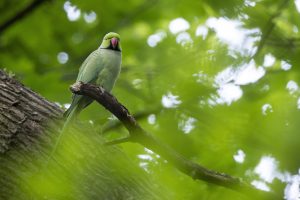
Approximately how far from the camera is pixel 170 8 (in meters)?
6.69

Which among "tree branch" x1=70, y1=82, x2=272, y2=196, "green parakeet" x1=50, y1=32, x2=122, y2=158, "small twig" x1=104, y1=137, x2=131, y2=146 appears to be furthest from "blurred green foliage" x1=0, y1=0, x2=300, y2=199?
"green parakeet" x1=50, y1=32, x2=122, y2=158

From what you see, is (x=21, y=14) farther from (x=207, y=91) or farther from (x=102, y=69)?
(x=207, y=91)

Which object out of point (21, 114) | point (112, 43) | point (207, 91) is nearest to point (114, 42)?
point (112, 43)

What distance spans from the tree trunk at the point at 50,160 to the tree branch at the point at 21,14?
8.49ft

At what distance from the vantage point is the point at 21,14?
19.9 ft

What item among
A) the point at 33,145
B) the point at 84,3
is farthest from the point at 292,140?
the point at 84,3

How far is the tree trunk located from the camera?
3062 mm

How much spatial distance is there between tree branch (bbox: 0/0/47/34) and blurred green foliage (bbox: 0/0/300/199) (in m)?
0.17

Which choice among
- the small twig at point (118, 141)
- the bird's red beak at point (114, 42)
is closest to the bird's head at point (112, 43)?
the bird's red beak at point (114, 42)

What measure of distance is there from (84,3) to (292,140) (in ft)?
11.4

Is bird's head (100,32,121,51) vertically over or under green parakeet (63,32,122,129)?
over

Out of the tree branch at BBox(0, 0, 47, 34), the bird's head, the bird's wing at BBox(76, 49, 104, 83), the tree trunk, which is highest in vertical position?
the tree branch at BBox(0, 0, 47, 34)

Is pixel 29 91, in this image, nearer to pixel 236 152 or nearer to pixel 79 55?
pixel 236 152

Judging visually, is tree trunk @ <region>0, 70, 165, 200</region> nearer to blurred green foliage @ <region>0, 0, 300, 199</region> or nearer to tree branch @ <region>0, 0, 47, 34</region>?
blurred green foliage @ <region>0, 0, 300, 199</region>
